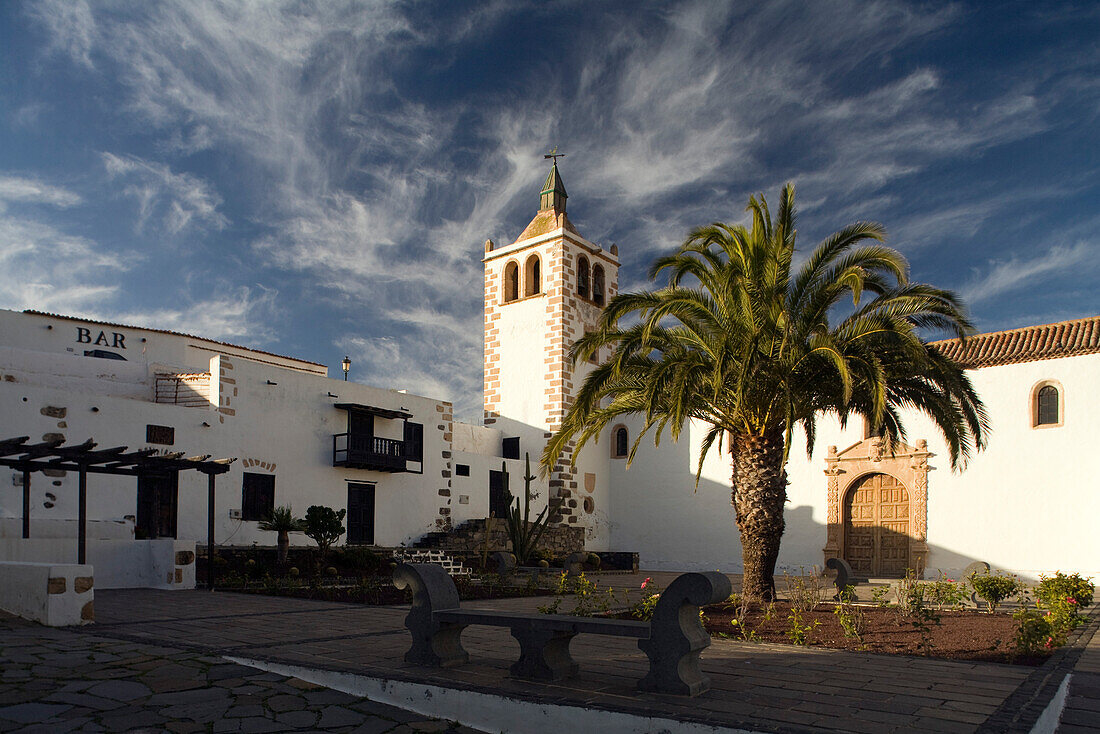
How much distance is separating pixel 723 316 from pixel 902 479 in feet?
37.7

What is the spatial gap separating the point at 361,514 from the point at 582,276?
36.0 ft

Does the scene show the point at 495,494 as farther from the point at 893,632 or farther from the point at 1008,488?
the point at 893,632

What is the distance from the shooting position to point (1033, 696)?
16.5 feet

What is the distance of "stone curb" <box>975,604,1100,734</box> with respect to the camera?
4.22 m

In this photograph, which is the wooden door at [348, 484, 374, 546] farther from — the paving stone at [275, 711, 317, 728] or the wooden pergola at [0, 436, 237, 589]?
the paving stone at [275, 711, 317, 728]

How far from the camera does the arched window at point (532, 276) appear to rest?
86.4 feet

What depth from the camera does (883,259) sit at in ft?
33.7

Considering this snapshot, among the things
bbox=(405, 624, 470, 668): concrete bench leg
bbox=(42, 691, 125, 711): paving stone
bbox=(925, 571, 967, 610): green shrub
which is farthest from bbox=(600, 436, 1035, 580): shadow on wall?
bbox=(42, 691, 125, 711): paving stone

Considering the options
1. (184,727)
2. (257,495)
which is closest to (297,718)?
(184,727)

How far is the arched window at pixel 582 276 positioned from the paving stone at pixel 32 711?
22.3 metres

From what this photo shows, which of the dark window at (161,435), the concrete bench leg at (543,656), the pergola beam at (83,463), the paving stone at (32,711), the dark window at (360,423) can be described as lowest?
the paving stone at (32,711)

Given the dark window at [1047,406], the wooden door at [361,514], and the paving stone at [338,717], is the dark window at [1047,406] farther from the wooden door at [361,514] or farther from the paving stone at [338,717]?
the paving stone at [338,717]

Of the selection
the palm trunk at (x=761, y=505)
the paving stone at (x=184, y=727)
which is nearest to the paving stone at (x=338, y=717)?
the paving stone at (x=184, y=727)

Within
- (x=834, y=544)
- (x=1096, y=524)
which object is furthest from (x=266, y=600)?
(x=1096, y=524)
